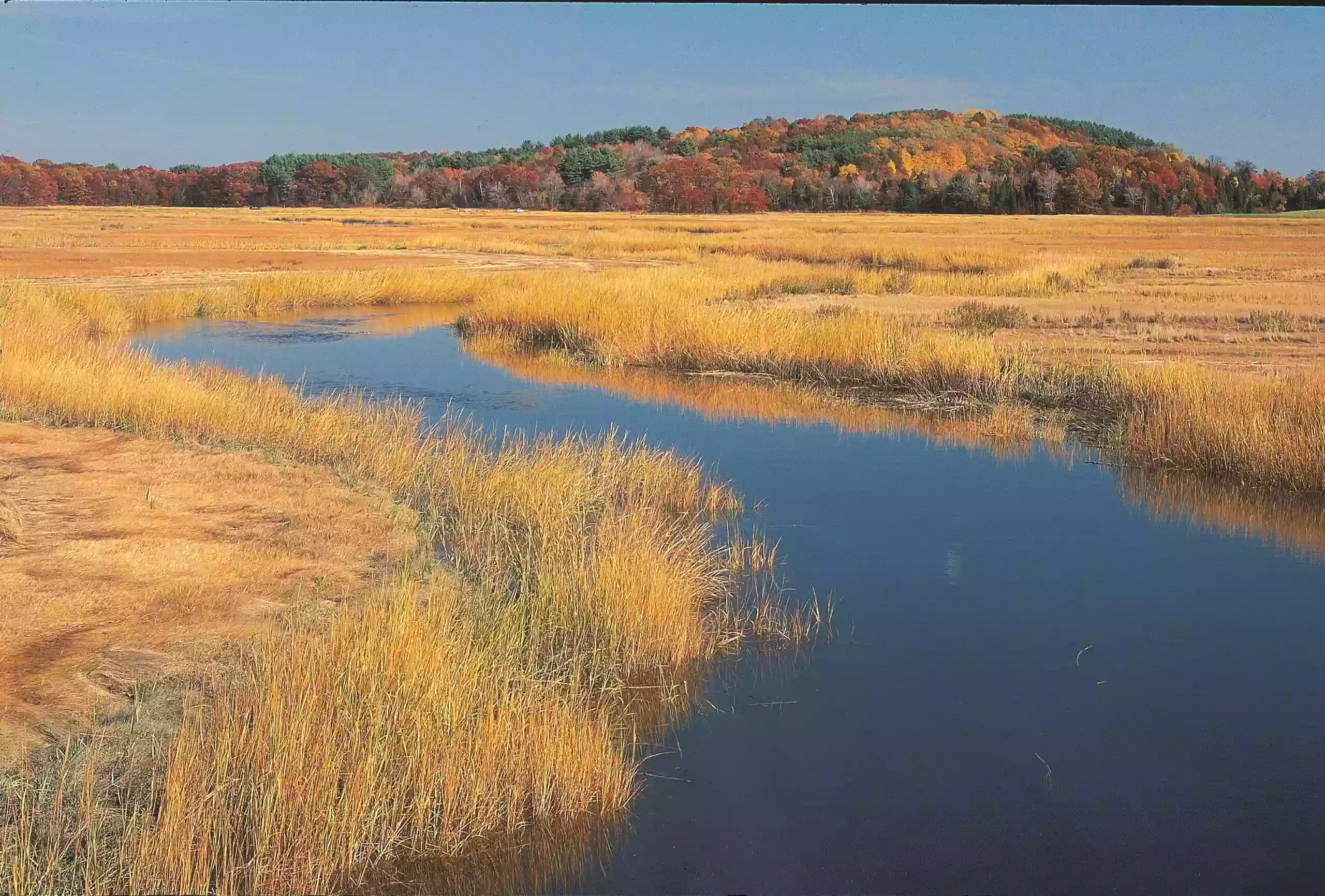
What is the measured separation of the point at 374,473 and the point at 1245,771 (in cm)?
634

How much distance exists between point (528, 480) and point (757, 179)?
9695 cm

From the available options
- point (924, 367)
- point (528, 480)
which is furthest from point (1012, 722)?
point (924, 367)

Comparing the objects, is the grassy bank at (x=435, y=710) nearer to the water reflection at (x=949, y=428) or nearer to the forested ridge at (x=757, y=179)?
the water reflection at (x=949, y=428)

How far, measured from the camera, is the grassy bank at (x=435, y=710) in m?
3.73

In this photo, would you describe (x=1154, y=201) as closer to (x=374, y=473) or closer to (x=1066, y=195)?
(x=1066, y=195)

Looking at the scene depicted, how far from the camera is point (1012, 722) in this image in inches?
211

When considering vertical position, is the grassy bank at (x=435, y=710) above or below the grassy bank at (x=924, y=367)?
below

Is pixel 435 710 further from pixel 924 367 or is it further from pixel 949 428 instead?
pixel 924 367

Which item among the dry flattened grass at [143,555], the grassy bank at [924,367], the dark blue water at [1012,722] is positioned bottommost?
the dark blue water at [1012,722]

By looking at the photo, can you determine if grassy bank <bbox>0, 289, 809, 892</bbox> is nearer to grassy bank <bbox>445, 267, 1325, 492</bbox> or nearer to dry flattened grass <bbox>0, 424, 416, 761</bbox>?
dry flattened grass <bbox>0, 424, 416, 761</bbox>

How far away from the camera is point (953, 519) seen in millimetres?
8812

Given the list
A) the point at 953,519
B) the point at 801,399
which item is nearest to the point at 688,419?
the point at 801,399

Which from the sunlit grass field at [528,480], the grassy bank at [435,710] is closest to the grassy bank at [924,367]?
the sunlit grass field at [528,480]

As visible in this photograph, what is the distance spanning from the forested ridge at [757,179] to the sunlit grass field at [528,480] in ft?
189
